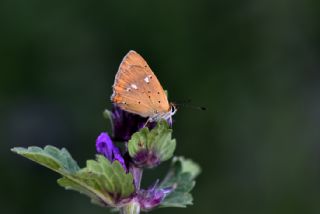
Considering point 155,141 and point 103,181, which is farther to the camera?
point 155,141

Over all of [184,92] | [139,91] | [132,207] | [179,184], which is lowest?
[132,207]

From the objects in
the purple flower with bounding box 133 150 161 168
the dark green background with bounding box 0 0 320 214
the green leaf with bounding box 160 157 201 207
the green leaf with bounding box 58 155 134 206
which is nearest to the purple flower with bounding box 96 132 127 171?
the purple flower with bounding box 133 150 161 168

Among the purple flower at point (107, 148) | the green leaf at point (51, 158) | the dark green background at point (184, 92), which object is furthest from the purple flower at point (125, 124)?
the dark green background at point (184, 92)

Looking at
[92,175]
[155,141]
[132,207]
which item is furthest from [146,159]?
[92,175]

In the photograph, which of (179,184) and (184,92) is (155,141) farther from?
(184,92)

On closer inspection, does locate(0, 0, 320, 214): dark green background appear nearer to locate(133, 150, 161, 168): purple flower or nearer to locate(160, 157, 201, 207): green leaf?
locate(160, 157, 201, 207): green leaf

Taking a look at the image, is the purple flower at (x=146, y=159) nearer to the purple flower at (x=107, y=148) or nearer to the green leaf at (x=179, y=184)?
the purple flower at (x=107, y=148)

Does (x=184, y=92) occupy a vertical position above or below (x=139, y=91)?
above

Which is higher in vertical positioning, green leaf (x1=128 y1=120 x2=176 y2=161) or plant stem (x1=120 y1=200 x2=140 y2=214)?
green leaf (x1=128 y1=120 x2=176 y2=161)
